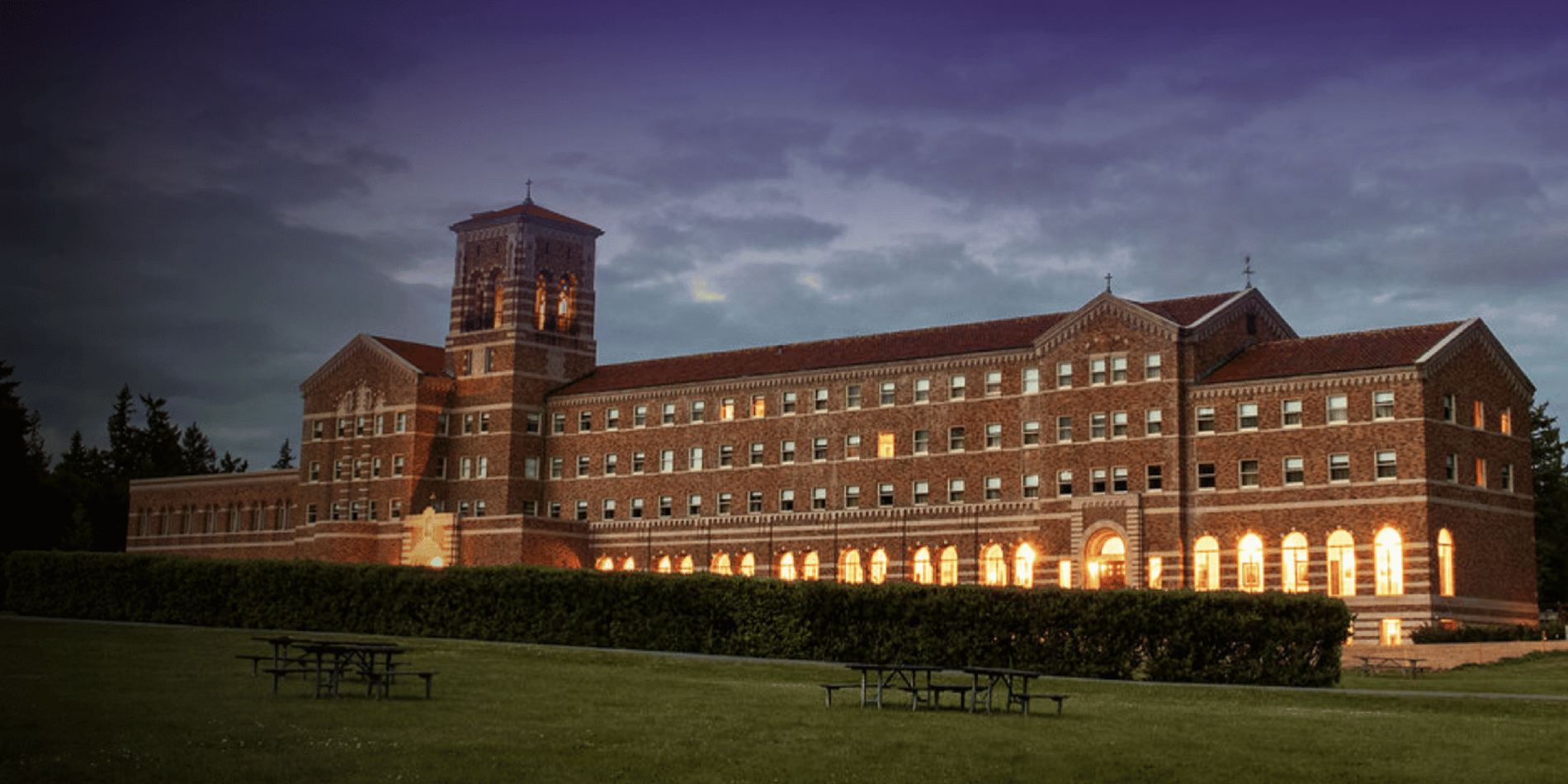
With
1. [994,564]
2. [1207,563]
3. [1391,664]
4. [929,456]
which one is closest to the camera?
[1391,664]

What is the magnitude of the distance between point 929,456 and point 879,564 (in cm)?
634

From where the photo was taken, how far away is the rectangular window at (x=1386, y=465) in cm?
7200

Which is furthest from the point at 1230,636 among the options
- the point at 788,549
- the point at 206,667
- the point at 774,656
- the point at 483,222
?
the point at 483,222

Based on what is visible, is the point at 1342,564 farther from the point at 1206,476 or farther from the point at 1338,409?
the point at 1206,476

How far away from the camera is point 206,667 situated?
35219 mm

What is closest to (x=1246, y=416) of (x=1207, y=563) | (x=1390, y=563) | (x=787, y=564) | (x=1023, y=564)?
(x=1207, y=563)

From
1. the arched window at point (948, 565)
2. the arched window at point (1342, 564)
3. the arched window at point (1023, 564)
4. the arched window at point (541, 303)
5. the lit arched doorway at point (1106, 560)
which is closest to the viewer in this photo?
the arched window at point (1342, 564)

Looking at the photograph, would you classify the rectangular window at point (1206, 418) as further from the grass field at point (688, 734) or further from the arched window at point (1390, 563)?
the grass field at point (688, 734)

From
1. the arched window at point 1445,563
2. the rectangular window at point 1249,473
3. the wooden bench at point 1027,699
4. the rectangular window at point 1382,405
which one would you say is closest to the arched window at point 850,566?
the rectangular window at point 1249,473

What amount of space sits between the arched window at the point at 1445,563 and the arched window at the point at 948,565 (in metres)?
23.8

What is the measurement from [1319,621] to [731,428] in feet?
190

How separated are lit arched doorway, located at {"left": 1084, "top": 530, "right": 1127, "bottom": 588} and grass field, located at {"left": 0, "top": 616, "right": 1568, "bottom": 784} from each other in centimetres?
4165

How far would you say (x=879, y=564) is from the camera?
8844 cm

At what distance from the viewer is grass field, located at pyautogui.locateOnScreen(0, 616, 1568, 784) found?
21.4 meters
